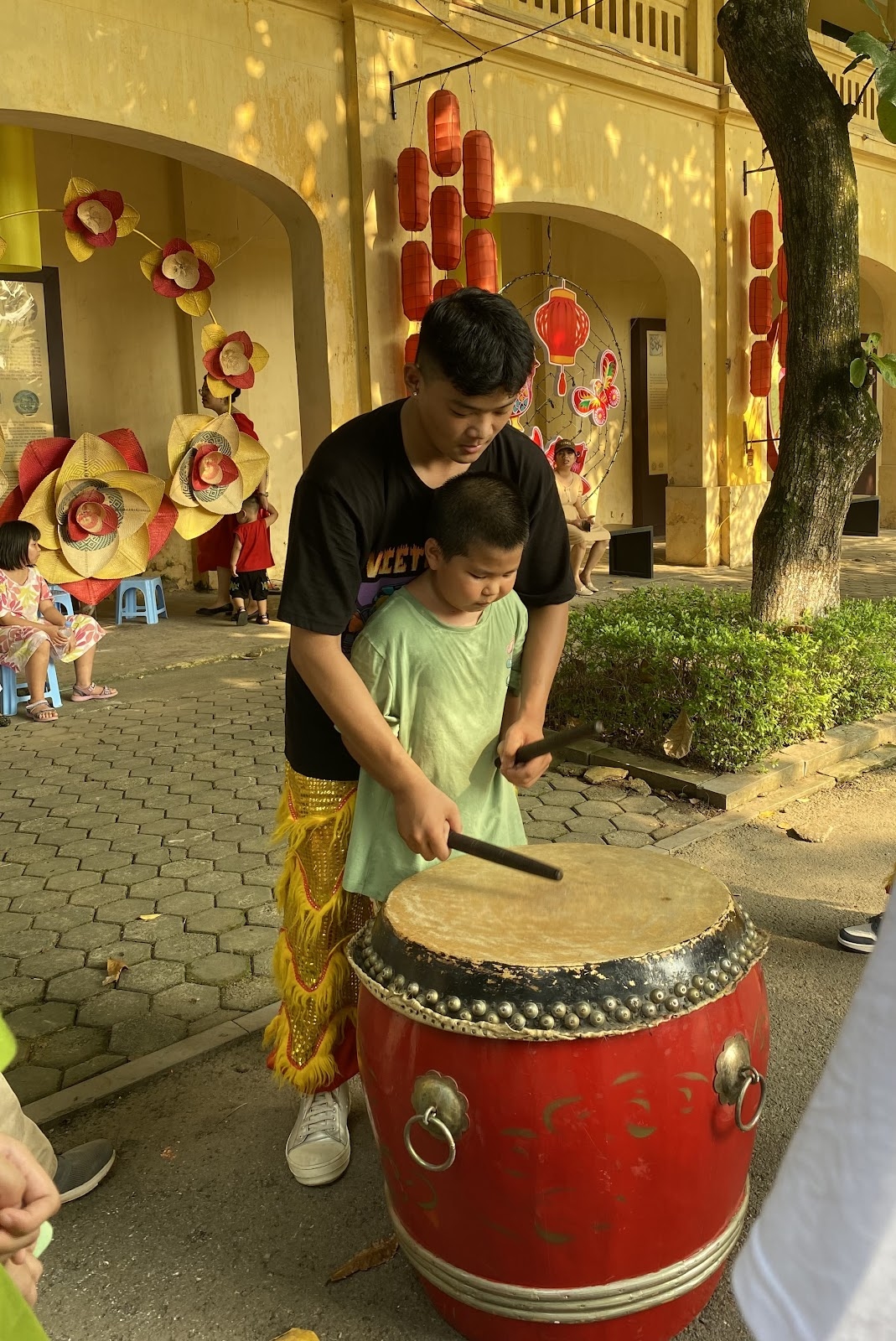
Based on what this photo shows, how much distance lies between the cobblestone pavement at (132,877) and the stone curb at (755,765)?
5.63ft

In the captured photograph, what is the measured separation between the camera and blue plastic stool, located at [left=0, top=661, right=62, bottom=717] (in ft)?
22.9

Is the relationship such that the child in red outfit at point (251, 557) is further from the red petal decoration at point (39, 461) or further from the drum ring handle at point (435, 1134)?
the drum ring handle at point (435, 1134)

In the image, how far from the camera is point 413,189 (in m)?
8.73

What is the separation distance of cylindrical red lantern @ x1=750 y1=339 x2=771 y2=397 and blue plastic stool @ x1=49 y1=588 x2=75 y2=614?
781cm

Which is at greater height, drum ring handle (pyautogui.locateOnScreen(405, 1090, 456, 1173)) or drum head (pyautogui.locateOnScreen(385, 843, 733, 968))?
drum head (pyautogui.locateOnScreen(385, 843, 733, 968))

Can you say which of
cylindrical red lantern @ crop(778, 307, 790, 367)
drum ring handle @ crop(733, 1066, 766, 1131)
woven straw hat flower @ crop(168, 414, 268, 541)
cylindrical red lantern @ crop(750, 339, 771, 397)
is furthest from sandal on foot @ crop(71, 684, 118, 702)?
cylindrical red lantern @ crop(778, 307, 790, 367)

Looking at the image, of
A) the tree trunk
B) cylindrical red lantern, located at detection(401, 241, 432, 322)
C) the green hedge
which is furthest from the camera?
cylindrical red lantern, located at detection(401, 241, 432, 322)

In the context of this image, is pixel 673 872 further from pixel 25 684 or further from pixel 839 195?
pixel 25 684

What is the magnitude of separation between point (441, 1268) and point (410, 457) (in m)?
1.52

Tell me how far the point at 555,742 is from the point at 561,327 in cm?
906

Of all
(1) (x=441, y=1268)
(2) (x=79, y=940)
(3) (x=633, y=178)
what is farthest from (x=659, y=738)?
(3) (x=633, y=178)

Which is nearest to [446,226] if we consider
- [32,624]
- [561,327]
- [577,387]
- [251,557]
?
[561,327]

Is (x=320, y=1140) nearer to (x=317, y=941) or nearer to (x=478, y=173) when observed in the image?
(x=317, y=941)

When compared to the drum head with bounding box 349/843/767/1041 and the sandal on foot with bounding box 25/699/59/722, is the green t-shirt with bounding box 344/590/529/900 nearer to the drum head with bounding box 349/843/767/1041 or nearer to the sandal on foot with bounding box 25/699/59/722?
the drum head with bounding box 349/843/767/1041
